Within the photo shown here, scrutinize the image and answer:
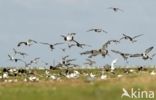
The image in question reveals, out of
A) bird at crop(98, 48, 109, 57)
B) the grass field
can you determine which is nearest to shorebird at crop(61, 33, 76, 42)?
bird at crop(98, 48, 109, 57)

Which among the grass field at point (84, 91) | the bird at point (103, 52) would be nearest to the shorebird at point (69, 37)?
the bird at point (103, 52)

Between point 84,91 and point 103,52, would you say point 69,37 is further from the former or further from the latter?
point 84,91

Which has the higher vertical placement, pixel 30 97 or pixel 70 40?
pixel 70 40

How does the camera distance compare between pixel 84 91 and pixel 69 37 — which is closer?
pixel 84 91

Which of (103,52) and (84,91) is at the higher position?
(103,52)

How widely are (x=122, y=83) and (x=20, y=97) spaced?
949 cm

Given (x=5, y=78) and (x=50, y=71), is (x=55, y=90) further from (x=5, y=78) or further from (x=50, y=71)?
(x=50, y=71)

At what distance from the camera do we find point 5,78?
96.8 m

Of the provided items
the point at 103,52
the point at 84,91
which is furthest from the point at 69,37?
the point at 84,91

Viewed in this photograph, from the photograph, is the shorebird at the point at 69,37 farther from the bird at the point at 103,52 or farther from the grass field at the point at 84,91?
the grass field at the point at 84,91

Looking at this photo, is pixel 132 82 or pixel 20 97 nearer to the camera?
pixel 20 97

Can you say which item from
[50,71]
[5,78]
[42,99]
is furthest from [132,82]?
[50,71]

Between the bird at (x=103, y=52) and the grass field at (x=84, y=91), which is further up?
the bird at (x=103, y=52)

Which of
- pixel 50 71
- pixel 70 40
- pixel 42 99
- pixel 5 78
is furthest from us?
pixel 50 71
